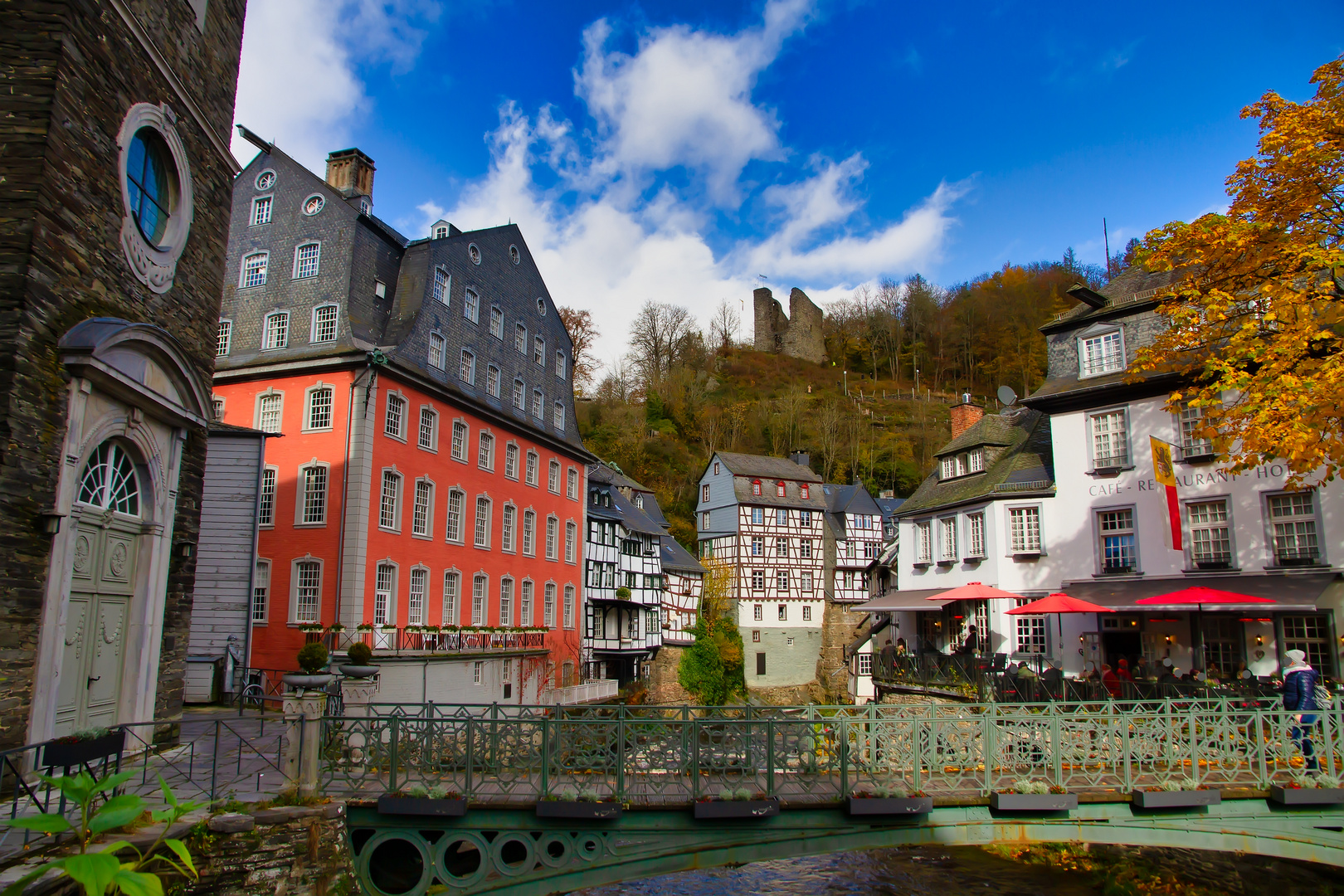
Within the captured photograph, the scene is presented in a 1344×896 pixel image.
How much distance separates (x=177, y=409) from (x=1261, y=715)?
52.0 feet

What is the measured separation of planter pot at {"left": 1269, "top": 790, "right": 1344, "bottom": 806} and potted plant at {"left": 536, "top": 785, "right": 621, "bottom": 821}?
8.63 metres

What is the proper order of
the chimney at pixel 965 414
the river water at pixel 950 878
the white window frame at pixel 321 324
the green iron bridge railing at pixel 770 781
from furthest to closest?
the chimney at pixel 965 414 < the white window frame at pixel 321 324 < the river water at pixel 950 878 < the green iron bridge railing at pixel 770 781

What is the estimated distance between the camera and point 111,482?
11.2m

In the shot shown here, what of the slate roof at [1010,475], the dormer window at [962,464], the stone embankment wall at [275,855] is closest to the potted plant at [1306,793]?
the stone embankment wall at [275,855]

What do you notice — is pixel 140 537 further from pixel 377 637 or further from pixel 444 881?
pixel 377 637

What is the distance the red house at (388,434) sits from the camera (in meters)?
23.6

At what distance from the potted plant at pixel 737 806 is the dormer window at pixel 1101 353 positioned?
19076 mm

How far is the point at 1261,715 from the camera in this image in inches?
446

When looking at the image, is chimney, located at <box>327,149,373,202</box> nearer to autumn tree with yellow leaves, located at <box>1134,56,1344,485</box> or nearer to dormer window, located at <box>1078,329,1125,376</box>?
dormer window, located at <box>1078,329,1125,376</box>

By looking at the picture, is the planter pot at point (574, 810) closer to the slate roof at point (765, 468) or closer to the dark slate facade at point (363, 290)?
the dark slate facade at point (363, 290)

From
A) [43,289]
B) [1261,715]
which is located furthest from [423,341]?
[1261,715]

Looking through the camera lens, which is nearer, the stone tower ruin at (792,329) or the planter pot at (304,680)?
the planter pot at (304,680)

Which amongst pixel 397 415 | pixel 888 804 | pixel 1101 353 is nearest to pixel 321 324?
pixel 397 415

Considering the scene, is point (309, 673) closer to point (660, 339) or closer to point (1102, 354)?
A: point (1102, 354)
